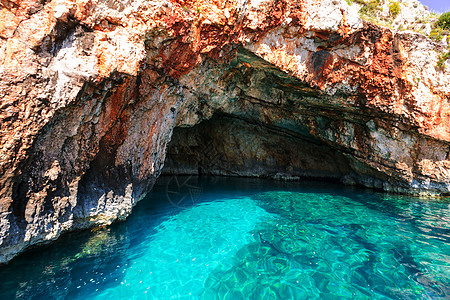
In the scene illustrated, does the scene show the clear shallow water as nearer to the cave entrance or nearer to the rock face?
the rock face

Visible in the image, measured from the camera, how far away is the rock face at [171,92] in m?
4.04

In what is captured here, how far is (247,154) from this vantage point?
699 inches

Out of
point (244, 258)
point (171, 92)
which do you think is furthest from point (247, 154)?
point (244, 258)

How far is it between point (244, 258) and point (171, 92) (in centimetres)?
539

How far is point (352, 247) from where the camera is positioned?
5836 millimetres

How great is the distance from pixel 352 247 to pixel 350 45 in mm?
7376

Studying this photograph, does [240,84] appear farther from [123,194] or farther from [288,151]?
[288,151]

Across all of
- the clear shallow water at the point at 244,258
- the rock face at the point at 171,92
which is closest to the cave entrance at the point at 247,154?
the rock face at the point at 171,92

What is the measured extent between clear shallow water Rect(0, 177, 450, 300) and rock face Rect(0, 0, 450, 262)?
80 centimetres

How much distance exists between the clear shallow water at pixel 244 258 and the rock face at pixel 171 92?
80 centimetres

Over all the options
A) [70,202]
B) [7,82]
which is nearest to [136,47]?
[7,82]

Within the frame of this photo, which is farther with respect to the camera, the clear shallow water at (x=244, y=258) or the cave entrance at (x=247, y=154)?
the cave entrance at (x=247, y=154)

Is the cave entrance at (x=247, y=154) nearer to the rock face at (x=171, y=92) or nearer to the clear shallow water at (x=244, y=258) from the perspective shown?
the rock face at (x=171, y=92)

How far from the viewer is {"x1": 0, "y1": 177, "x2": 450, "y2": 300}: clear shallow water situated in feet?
13.5
